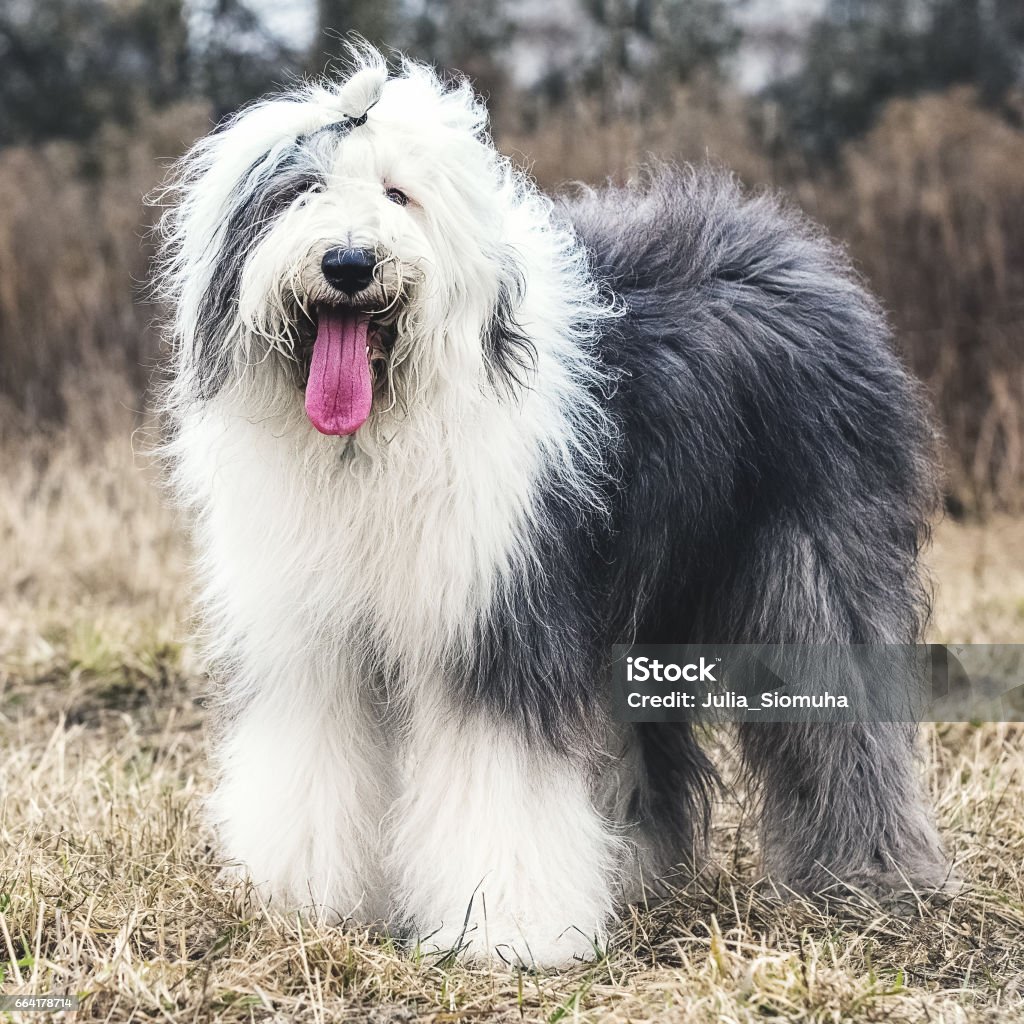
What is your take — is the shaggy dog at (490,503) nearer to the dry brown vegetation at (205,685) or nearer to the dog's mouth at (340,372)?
the dog's mouth at (340,372)

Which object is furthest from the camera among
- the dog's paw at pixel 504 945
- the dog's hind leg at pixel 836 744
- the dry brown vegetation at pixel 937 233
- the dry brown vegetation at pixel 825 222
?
the dry brown vegetation at pixel 937 233

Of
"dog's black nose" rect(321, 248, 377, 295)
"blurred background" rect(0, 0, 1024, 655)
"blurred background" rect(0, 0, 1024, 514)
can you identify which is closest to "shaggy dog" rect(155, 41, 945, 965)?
"dog's black nose" rect(321, 248, 377, 295)

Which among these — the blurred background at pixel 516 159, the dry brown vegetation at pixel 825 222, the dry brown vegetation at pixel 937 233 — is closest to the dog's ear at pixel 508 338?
the blurred background at pixel 516 159

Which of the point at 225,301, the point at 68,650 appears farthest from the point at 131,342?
the point at 225,301

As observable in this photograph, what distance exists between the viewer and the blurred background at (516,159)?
6.84 meters

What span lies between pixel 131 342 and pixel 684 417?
5834 millimetres

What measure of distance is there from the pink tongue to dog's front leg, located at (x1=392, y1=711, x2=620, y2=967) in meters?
0.71

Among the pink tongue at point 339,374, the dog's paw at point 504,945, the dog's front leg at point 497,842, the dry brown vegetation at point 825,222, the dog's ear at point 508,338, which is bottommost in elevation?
the dog's paw at point 504,945

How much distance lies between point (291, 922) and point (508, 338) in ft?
4.61

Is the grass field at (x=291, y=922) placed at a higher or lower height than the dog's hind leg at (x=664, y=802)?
lower

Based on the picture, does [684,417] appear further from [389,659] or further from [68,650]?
[68,650]

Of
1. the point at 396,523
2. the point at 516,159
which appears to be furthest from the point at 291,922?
the point at 516,159

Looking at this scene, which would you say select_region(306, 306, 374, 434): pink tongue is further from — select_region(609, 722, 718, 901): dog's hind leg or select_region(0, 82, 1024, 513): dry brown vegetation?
select_region(0, 82, 1024, 513): dry brown vegetation

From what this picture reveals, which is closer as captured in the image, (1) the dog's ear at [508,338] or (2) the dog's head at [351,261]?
(2) the dog's head at [351,261]
